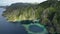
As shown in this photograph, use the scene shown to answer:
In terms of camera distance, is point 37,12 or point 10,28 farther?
point 37,12

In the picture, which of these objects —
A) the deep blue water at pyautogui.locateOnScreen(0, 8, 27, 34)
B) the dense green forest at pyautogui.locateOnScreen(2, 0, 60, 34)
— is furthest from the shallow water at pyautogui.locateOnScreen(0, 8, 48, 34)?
the dense green forest at pyautogui.locateOnScreen(2, 0, 60, 34)

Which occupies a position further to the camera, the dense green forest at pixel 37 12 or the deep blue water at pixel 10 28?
the dense green forest at pixel 37 12

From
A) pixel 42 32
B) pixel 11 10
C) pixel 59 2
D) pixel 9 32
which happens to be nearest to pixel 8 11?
pixel 11 10

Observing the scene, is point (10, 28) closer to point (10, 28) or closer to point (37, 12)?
point (10, 28)

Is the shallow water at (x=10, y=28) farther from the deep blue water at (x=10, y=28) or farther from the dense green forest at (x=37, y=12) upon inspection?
the dense green forest at (x=37, y=12)

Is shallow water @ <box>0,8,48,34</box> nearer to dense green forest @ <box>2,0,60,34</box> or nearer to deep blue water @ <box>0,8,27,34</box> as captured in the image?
deep blue water @ <box>0,8,27,34</box>

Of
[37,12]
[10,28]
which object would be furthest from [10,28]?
[37,12]

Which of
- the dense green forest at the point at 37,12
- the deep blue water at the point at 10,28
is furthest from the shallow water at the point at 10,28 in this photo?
the dense green forest at the point at 37,12

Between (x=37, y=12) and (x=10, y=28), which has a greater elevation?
(x=37, y=12)
